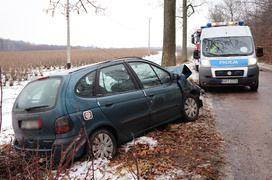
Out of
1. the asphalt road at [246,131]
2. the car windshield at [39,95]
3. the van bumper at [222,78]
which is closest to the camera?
the car windshield at [39,95]

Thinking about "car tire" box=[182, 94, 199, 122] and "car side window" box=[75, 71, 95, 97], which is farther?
"car tire" box=[182, 94, 199, 122]

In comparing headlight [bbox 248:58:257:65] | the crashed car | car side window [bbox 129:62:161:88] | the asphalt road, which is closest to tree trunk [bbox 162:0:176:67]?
the asphalt road

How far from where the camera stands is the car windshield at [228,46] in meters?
9.67

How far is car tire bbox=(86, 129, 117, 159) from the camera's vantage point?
3607 millimetres

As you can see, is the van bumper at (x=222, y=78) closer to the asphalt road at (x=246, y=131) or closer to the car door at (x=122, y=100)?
the asphalt road at (x=246, y=131)

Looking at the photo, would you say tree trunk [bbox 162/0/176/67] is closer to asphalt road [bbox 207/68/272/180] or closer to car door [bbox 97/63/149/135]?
asphalt road [bbox 207/68/272/180]

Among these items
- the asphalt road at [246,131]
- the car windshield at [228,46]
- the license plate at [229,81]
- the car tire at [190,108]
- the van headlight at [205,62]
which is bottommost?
the asphalt road at [246,131]

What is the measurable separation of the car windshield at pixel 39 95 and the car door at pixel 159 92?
1.58 metres

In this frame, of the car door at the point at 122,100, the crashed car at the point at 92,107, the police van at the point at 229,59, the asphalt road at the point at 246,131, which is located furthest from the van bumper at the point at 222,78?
the car door at the point at 122,100

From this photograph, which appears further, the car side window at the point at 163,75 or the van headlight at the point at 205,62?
the van headlight at the point at 205,62

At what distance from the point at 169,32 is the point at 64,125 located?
26.1 ft

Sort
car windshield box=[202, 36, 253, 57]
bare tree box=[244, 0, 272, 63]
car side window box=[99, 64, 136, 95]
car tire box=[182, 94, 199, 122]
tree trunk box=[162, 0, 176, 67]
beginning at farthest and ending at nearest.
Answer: bare tree box=[244, 0, 272, 63] → tree trunk box=[162, 0, 176, 67] → car windshield box=[202, 36, 253, 57] → car tire box=[182, 94, 199, 122] → car side window box=[99, 64, 136, 95]

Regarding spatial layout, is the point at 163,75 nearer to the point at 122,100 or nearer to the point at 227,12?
the point at 122,100

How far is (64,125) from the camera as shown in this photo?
10.9ft
